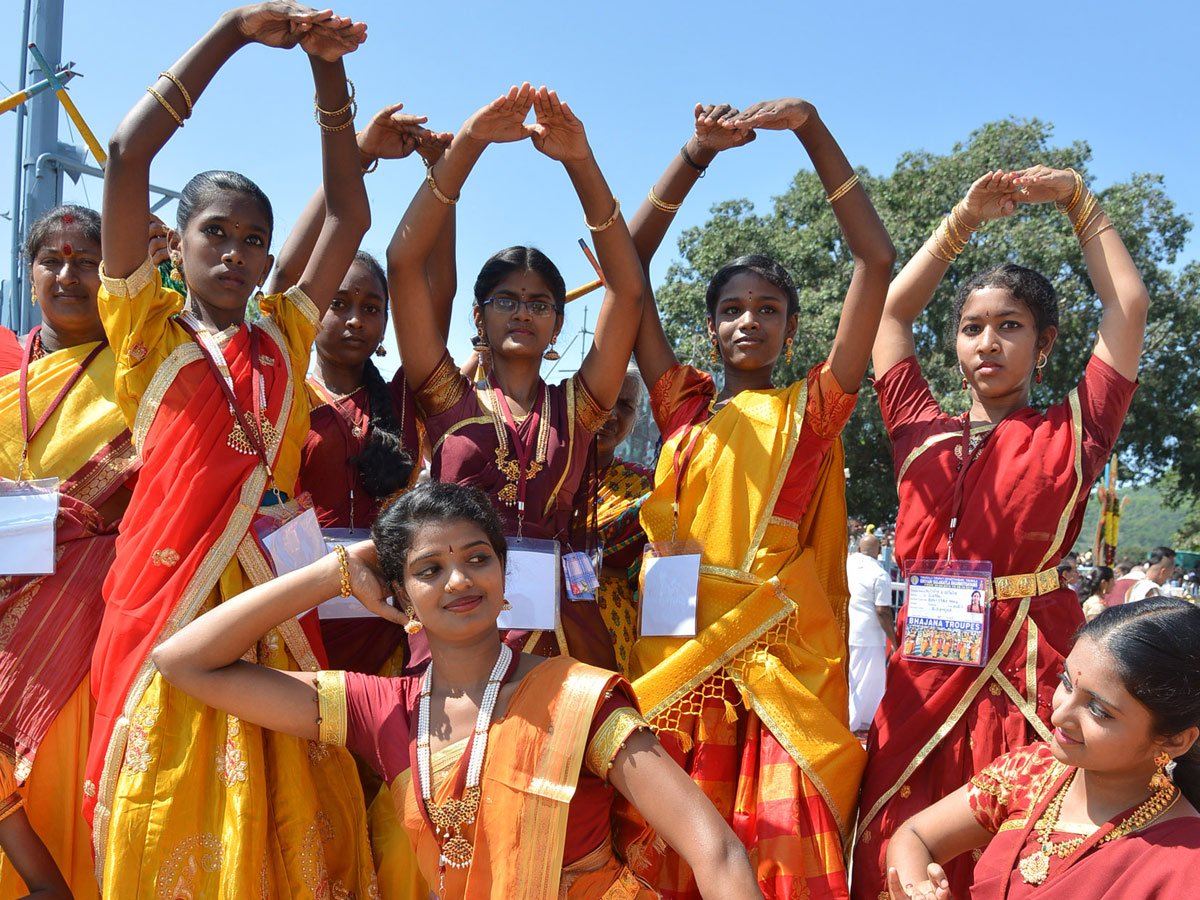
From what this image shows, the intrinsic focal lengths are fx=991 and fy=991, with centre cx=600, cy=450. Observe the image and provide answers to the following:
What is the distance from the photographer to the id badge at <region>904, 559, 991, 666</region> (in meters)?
2.79

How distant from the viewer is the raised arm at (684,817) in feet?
6.33

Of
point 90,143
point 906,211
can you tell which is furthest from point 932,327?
point 90,143

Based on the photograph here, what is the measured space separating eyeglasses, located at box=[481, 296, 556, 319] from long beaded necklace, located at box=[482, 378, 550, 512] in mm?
262

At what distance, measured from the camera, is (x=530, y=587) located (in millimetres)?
2783

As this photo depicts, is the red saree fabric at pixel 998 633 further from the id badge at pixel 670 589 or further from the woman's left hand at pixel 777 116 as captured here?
the woman's left hand at pixel 777 116

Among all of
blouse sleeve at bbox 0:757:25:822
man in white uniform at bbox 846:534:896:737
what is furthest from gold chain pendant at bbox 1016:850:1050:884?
man in white uniform at bbox 846:534:896:737

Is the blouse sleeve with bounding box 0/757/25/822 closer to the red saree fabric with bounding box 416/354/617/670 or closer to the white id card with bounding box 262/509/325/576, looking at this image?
the white id card with bounding box 262/509/325/576

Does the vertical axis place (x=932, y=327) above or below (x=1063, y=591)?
above

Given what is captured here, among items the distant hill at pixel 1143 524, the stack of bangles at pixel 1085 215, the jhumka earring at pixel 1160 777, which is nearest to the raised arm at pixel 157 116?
the stack of bangles at pixel 1085 215

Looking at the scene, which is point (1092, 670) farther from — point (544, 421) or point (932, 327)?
point (932, 327)

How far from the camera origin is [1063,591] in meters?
2.88

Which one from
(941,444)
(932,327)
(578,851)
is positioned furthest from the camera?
(932,327)

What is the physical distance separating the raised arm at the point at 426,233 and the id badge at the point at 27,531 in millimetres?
1088

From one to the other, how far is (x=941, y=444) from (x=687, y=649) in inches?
40.2
